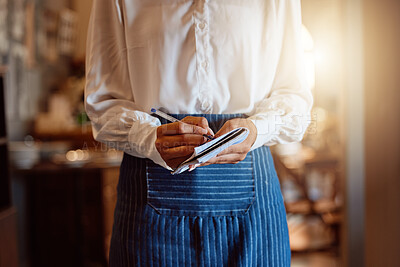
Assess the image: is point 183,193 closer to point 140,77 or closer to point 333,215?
point 140,77

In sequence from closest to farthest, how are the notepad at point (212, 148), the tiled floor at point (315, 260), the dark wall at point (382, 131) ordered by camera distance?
the notepad at point (212, 148), the dark wall at point (382, 131), the tiled floor at point (315, 260)

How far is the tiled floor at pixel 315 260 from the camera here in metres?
2.62

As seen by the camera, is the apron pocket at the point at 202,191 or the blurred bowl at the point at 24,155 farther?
the blurred bowl at the point at 24,155

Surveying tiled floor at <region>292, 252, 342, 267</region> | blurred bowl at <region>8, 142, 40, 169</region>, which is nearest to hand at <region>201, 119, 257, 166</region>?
tiled floor at <region>292, 252, 342, 267</region>

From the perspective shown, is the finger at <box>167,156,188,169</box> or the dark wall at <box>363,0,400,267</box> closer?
the finger at <box>167,156,188,169</box>

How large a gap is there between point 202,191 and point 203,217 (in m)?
0.05

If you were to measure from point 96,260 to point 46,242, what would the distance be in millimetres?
408

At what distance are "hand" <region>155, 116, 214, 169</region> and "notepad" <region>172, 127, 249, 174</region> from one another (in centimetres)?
3

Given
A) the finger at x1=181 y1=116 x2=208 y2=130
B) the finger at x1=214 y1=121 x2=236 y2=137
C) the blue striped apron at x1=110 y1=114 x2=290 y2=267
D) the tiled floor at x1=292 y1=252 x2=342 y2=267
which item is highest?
the finger at x1=181 y1=116 x2=208 y2=130

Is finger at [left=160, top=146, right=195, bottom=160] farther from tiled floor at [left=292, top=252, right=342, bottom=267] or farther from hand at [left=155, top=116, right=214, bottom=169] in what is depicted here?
tiled floor at [left=292, top=252, right=342, bottom=267]

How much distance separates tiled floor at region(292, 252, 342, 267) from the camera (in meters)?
2.62

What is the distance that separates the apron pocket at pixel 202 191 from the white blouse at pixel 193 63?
0.27 feet

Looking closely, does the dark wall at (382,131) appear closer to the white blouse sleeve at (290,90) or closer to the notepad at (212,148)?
the white blouse sleeve at (290,90)

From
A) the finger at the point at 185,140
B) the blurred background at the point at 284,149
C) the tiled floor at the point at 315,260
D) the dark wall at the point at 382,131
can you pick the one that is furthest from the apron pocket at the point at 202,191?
the tiled floor at the point at 315,260
